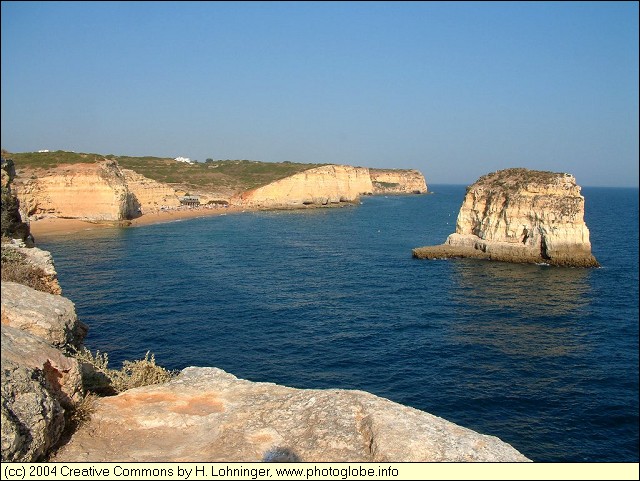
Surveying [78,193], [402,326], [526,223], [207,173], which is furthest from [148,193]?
[402,326]

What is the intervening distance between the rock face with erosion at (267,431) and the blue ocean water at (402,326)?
10.4m

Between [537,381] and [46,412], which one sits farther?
[537,381]

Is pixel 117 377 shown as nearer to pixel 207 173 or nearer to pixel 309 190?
pixel 309 190

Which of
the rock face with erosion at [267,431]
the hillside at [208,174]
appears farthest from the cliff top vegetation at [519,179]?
the hillside at [208,174]

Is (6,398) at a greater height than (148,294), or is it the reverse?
(6,398)

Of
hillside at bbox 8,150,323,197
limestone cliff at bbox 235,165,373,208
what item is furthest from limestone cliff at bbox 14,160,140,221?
limestone cliff at bbox 235,165,373,208

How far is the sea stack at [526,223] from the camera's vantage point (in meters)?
48.1

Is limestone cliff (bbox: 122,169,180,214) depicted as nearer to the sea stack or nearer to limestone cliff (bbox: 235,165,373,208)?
limestone cliff (bbox: 235,165,373,208)

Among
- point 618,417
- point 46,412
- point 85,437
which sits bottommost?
point 618,417

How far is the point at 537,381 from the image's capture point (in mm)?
22438

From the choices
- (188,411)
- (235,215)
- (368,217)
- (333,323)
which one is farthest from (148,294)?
(368,217)

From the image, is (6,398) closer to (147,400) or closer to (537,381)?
(147,400)

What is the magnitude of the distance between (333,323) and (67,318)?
65.8ft

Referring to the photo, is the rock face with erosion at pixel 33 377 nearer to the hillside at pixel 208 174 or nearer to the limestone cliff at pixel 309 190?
the hillside at pixel 208 174
